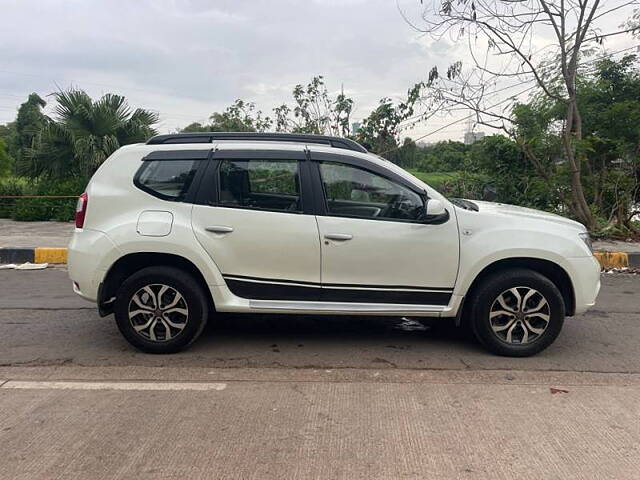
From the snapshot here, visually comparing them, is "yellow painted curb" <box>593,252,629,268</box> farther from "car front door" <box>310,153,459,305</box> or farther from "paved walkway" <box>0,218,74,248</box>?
"paved walkway" <box>0,218,74,248</box>

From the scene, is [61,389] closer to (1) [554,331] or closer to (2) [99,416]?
(2) [99,416]

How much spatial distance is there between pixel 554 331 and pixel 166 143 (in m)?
3.71

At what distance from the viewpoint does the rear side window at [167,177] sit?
14.4 ft

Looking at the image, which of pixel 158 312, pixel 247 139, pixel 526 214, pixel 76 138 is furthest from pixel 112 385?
pixel 76 138

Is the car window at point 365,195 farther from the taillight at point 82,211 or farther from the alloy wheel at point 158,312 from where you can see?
the taillight at point 82,211

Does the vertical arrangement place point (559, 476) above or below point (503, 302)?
below

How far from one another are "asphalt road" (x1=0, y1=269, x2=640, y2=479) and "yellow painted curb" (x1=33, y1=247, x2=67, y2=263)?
359cm

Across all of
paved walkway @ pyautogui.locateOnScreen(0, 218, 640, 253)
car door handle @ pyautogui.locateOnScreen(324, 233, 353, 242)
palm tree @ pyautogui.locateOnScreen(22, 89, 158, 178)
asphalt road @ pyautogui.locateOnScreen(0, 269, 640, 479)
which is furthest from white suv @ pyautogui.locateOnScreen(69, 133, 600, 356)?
palm tree @ pyautogui.locateOnScreen(22, 89, 158, 178)

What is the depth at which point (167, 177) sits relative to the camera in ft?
14.5

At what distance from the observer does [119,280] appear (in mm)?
4477

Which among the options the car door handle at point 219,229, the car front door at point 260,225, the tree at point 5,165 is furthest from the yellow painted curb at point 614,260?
the tree at point 5,165

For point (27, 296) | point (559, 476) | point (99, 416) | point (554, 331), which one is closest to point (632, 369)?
point (554, 331)

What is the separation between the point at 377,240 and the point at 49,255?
6784 mm

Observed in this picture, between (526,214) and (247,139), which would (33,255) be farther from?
(526,214)
